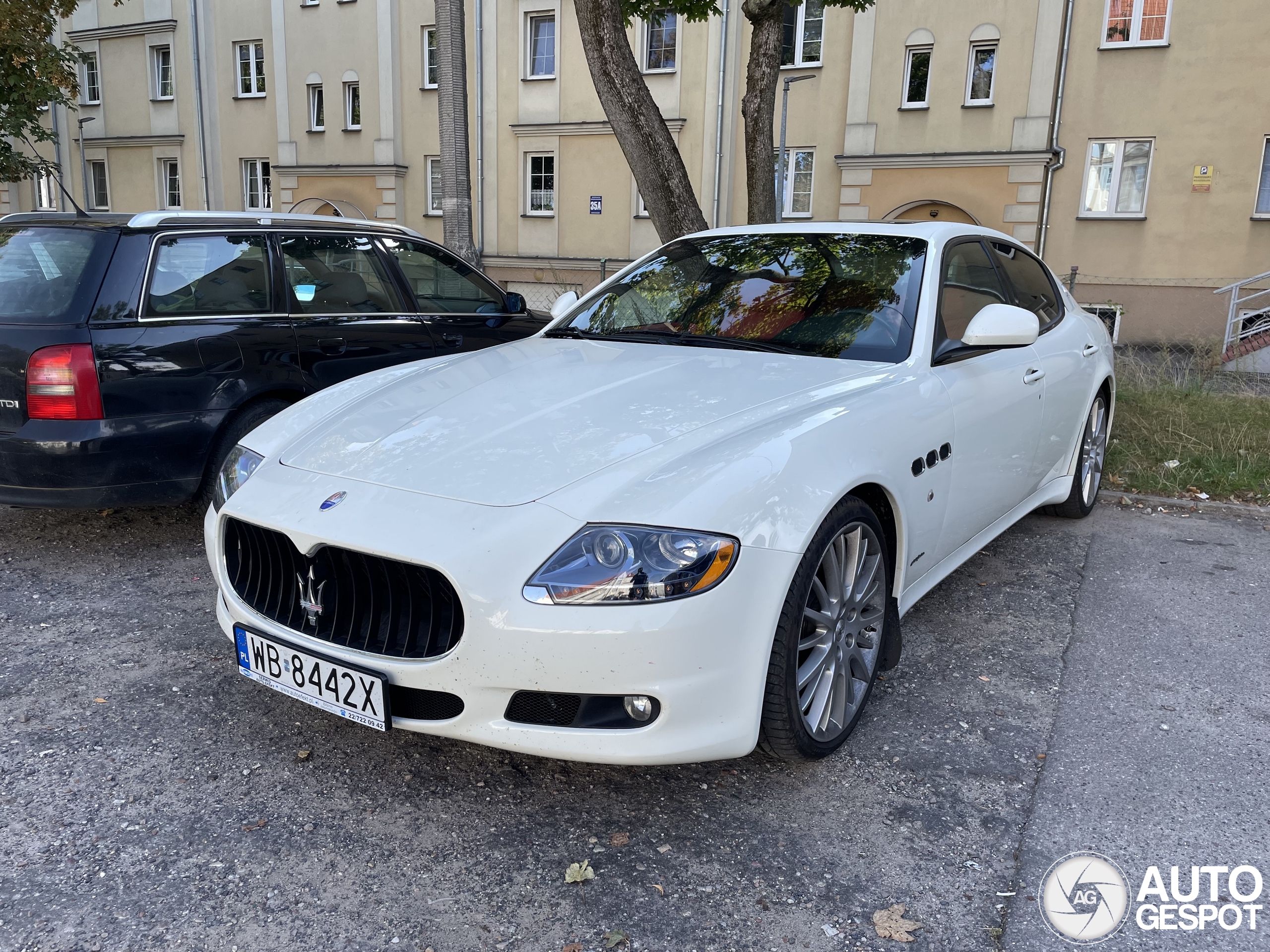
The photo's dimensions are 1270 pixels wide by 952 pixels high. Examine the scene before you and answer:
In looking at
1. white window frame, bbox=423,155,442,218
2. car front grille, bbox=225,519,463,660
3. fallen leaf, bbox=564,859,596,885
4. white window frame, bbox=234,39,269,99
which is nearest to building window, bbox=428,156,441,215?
white window frame, bbox=423,155,442,218

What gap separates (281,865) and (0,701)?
146 cm

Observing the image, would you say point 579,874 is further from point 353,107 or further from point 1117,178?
point 353,107

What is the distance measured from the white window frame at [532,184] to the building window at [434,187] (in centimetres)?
218

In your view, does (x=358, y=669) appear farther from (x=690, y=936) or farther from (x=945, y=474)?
(x=945, y=474)

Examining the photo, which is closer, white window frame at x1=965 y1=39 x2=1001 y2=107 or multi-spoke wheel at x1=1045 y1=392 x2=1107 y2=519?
multi-spoke wheel at x1=1045 y1=392 x2=1107 y2=519

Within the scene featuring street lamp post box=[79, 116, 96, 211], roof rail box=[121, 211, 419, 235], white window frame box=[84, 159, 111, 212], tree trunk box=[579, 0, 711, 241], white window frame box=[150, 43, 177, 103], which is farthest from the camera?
white window frame box=[84, 159, 111, 212]

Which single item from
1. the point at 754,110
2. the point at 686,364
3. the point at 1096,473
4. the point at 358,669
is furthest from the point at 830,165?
the point at 358,669

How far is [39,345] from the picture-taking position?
164 inches

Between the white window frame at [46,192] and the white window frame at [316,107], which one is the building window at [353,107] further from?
the white window frame at [46,192]

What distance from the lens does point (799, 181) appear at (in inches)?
819

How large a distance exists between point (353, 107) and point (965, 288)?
23616 mm

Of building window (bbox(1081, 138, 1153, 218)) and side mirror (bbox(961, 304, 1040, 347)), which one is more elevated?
building window (bbox(1081, 138, 1153, 218))

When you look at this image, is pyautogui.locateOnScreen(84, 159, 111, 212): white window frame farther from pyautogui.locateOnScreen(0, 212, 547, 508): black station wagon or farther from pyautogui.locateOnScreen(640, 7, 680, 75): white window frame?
pyautogui.locateOnScreen(0, 212, 547, 508): black station wagon

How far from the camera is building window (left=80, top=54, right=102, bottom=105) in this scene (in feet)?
93.4
